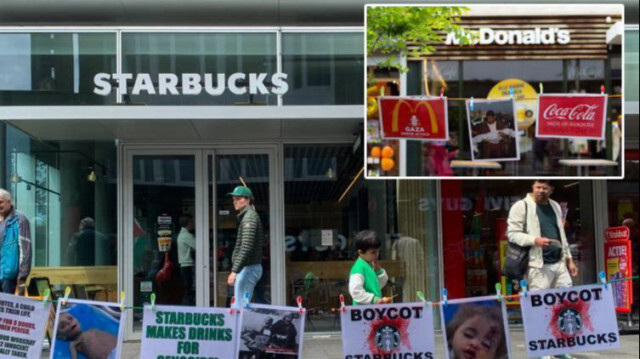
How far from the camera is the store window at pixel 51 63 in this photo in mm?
9695

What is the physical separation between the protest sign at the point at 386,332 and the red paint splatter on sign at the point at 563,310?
0.91m

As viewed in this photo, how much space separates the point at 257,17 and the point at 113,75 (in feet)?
7.45

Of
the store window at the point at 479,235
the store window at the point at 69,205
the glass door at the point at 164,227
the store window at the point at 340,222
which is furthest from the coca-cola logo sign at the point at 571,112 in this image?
the store window at the point at 69,205

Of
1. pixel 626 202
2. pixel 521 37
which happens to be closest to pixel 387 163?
pixel 521 37

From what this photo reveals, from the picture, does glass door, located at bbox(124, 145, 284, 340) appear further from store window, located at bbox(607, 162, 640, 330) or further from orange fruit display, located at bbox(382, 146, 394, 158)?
store window, located at bbox(607, 162, 640, 330)

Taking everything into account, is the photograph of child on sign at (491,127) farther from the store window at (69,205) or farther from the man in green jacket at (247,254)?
the store window at (69,205)

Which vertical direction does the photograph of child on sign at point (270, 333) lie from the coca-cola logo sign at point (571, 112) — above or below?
below

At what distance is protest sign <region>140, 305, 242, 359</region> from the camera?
5.97 meters

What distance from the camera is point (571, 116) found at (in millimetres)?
7602

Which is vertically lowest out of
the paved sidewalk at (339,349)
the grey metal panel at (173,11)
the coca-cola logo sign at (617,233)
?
the paved sidewalk at (339,349)

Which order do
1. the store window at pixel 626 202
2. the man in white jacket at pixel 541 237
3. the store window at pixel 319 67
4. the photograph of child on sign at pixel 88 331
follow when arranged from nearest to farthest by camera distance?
the photograph of child on sign at pixel 88 331, the man in white jacket at pixel 541 237, the store window at pixel 319 67, the store window at pixel 626 202

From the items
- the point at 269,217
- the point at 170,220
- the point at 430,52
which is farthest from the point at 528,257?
the point at 170,220

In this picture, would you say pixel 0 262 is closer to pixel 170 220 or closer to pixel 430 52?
pixel 170 220

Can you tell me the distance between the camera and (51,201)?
34.2ft
